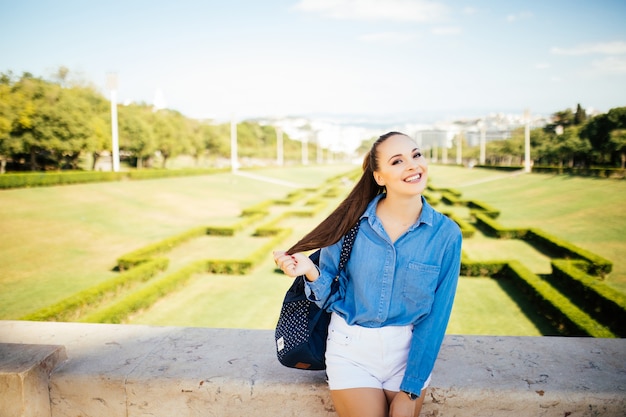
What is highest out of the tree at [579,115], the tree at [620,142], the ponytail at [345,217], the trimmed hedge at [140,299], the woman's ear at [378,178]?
the tree at [579,115]

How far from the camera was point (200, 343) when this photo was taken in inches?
95.2

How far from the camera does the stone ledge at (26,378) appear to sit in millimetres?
1946

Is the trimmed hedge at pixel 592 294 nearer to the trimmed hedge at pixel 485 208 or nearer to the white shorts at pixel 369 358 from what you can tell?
the white shorts at pixel 369 358

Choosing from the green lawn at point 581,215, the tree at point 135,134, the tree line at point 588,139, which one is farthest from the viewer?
the tree at point 135,134

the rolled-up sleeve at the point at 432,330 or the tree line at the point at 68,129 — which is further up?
the tree line at the point at 68,129

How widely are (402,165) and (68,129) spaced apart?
803 inches


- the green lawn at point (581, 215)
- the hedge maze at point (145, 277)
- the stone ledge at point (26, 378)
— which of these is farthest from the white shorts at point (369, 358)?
the green lawn at point (581, 215)

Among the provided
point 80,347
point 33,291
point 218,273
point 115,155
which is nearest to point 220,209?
point 115,155

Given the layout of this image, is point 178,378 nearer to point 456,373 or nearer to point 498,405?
point 456,373

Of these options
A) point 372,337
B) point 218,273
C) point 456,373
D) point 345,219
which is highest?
point 345,219

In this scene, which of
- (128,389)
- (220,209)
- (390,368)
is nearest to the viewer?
(390,368)

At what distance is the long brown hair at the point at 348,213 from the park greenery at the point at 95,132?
29.4 feet

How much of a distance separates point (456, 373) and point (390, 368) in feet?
1.24

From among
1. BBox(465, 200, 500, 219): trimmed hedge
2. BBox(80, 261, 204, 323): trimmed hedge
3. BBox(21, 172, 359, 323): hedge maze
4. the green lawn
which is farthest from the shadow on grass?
BBox(465, 200, 500, 219): trimmed hedge
